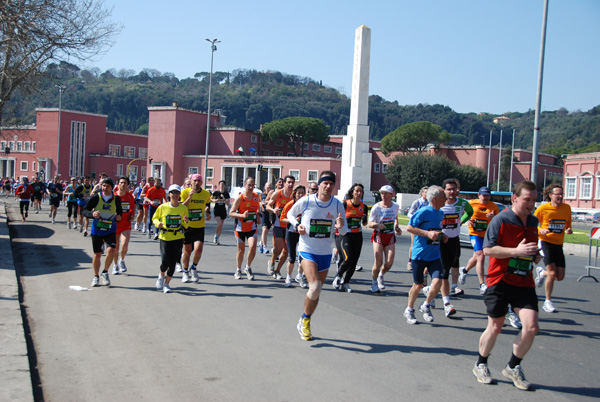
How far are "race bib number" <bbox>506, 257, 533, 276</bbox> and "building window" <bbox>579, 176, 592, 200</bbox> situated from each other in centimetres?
6016

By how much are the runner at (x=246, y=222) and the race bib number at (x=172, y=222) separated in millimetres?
1431

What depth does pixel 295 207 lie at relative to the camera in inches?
284

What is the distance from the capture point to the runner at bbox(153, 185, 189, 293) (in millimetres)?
9320

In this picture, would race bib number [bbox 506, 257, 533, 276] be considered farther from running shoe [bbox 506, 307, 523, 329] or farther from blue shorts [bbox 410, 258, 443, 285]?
running shoe [bbox 506, 307, 523, 329]

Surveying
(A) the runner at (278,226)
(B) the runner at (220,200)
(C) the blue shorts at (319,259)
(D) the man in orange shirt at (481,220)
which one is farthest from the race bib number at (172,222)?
(B) the runner at (220,200)

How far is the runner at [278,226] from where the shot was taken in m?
11.3

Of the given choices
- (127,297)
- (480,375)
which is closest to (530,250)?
(480,375)

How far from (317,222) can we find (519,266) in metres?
2.59

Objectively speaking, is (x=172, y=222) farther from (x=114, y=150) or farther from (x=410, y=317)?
(x=114, y=150)

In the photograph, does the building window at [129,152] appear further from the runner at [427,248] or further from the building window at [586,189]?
the runner at [427,248]

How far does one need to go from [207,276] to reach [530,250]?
296 inches

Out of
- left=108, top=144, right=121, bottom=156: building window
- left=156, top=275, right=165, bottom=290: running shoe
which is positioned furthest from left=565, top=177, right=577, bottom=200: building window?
left=108, top=144, right=121, bottom=156: building window

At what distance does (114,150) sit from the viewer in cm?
8688

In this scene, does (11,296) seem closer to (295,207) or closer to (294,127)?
(295,207)
